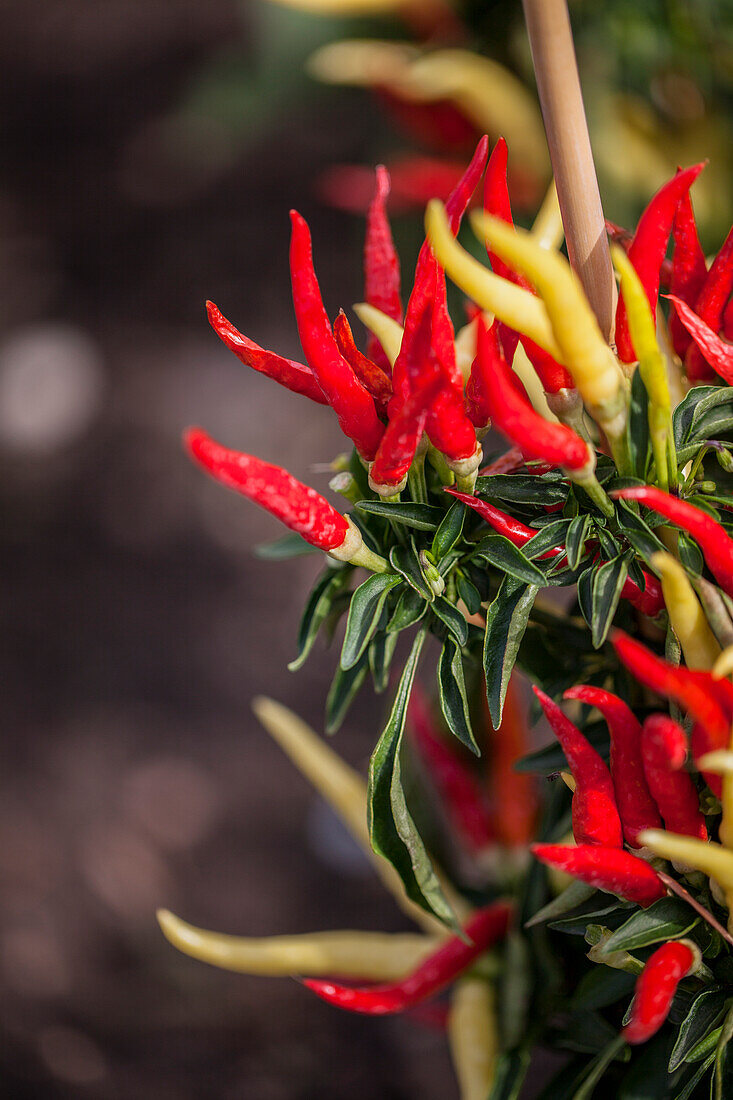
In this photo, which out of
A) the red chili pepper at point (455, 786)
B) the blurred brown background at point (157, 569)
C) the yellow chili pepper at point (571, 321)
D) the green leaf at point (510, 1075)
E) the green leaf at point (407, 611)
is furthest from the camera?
the blurred brown background at point (157, 569)

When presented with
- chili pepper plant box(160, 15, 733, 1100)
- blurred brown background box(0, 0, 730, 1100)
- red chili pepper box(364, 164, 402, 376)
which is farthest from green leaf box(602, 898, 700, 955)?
blurred brown background box(0, 0, 730, 1100)

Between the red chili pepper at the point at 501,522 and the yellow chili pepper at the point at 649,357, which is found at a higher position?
the yellow chili pepper at the point at 649,357

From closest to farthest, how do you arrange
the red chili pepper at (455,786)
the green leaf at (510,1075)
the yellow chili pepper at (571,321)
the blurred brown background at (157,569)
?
the yellow chili pepper at (571,321)
the green leaf at (510,1075)
the red chili pepper at (455,786)
the blurred brown background at (157,569)

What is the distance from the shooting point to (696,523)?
390 millimetres

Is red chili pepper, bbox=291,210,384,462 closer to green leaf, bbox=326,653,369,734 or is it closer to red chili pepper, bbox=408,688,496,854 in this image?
green leaf, bbox=326,653,369,734

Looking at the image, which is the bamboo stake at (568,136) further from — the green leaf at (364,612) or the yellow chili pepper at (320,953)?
the yellow chili pepper at (320,953)

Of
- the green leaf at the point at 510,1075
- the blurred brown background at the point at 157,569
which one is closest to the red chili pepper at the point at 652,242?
the green leaf at the point at 510,1075

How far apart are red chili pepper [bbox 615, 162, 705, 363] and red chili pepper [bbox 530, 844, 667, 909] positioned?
0.77ft

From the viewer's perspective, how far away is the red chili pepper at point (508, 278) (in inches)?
16.4

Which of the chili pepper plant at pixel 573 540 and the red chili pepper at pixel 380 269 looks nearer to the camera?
the chili pepper plant at pixel 573 540

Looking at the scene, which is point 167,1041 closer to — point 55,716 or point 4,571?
point 55,716

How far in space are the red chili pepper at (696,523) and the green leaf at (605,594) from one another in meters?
0.03

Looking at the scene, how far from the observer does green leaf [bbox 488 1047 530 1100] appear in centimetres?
56

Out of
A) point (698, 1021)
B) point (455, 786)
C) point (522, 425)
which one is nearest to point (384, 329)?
point (522, 425)
